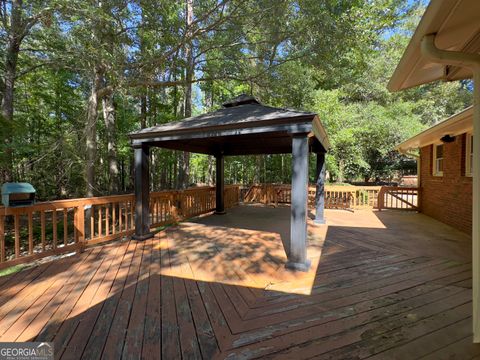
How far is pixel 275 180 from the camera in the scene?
624 inches

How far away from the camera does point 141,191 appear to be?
4609mm

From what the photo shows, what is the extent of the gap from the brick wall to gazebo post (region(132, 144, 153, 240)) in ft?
22.2

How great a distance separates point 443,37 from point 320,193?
16.3 feet

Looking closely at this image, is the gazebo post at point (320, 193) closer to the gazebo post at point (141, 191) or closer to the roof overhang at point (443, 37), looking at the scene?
the roof overhang at point (443, 37)

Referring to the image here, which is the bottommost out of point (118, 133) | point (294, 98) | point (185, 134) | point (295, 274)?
point (295, 274)

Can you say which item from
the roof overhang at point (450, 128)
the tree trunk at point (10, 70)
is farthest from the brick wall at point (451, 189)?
the tree trunk at point (10, 70)

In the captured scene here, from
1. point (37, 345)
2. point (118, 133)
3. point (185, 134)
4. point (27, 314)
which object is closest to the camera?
point (37, 345)

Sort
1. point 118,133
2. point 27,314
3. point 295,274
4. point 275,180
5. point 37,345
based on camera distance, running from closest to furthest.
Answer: point 37,345
point 27,314
point 295,274
point 118,133
point 275,180

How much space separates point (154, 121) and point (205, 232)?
891 centimetres

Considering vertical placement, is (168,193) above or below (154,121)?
below

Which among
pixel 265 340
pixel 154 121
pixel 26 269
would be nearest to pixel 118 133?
pixel 154 121

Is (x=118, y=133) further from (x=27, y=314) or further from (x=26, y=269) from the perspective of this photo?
(x=27, y=314)

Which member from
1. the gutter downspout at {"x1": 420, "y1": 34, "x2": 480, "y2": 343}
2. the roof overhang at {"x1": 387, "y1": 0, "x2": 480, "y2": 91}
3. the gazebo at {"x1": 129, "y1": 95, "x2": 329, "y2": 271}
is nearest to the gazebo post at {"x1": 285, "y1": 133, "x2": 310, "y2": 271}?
the gazebo at {"x1": 129, "y1": 95, "x2": 329, "y2": 271}

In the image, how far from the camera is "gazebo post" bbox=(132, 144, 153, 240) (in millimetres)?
4621
